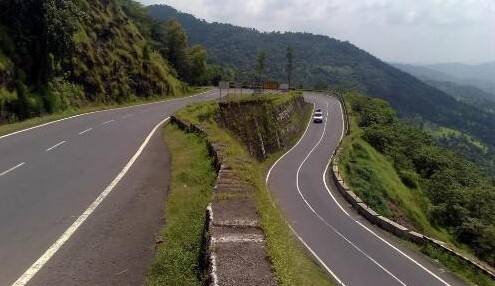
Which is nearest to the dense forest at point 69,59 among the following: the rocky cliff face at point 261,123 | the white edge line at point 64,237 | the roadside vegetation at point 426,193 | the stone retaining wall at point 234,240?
the rocky cliff face at point 261,123

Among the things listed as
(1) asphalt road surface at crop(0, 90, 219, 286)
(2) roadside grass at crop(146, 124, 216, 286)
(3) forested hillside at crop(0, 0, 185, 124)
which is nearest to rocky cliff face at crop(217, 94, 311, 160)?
(3) forested hillside at crop(0, 0, 185, 124)

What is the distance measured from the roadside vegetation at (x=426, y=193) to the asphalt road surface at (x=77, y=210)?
15.8 metres

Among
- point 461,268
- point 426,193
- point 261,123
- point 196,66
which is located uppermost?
point 196,66

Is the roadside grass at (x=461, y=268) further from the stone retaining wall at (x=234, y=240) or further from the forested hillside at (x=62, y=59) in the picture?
the forested hillside at (x=62, y=59)

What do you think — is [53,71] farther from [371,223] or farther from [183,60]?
[183,60]

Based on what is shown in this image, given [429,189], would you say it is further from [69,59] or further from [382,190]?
[69,59]

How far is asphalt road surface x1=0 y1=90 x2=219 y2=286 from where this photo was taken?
27.2 ft

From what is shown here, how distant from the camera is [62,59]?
1719 inches

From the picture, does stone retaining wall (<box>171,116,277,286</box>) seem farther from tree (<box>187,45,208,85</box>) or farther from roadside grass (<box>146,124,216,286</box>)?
tree (<box>187,45,208,85</box>)

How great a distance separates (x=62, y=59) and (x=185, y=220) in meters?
37.1

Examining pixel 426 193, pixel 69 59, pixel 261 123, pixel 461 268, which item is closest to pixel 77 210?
pixel 461 268

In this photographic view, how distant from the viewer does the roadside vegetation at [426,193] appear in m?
35.7

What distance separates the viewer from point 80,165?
666 inches

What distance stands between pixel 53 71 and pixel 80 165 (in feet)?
88.8
